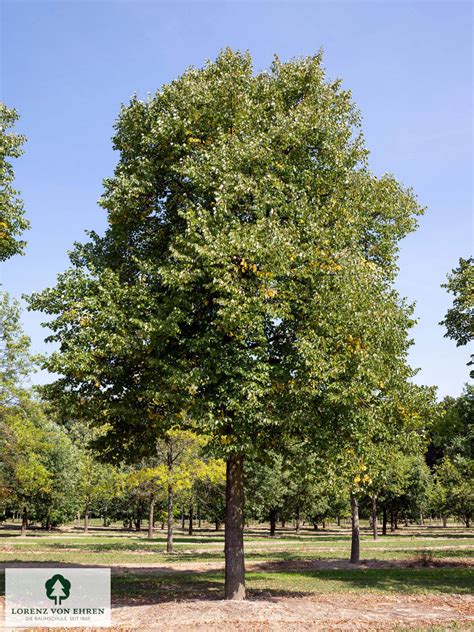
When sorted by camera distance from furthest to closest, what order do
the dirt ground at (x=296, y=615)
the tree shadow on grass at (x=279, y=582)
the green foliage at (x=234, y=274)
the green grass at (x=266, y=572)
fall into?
the green grass at (x=266, y=572), the tree shadow on grass at (x=279, y=582), the green foliage at (x=234, y=274), the dirt ground at (x=296, y=615)

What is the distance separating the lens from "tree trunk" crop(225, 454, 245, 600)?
17094 mm

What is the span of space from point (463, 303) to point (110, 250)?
14.9 metres

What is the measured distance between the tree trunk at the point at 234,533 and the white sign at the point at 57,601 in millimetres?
3884

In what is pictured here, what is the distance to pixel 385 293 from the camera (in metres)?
17.9

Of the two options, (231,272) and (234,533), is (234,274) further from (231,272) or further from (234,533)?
(234,533)

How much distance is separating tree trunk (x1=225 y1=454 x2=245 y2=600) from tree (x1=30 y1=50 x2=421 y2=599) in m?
0.05

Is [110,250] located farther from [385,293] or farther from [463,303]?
[463,303]

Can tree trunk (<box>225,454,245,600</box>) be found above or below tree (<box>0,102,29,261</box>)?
below

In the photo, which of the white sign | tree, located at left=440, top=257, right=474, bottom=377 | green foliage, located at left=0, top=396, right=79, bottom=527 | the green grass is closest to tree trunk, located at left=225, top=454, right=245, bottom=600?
the green grass

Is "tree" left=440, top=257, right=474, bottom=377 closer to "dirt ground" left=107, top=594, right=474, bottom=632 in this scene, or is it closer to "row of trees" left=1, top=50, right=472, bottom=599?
"row of trees" left=1, top=50, right=472, bottom=599

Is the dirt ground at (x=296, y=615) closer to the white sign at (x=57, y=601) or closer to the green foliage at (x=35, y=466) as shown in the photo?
the white sign at (x=57, y=601)

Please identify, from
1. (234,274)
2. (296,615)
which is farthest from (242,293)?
(296,615)

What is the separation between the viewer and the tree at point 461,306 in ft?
75.3

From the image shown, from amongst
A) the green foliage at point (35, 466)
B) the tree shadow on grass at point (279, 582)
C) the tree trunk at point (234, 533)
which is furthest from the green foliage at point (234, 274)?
the green foliage at point (35, 466)
